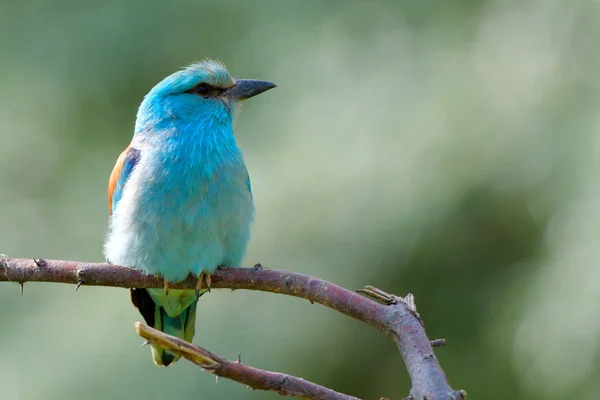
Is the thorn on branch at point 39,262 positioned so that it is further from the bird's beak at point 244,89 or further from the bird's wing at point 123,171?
the bird's beak at point 244,89

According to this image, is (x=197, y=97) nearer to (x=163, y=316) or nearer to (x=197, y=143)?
(x=197, y=143)

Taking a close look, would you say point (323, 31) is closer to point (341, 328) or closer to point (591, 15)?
point (591, 15)

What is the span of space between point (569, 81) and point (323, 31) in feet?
6.25

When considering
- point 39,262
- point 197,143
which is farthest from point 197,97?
point 39,262

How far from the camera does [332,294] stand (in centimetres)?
278

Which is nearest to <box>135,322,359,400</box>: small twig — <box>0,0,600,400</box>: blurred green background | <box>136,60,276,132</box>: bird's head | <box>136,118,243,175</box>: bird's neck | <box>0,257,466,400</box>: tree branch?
<box>0,257,466,400</box>: tree branch

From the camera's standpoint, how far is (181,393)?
4672 millimetres

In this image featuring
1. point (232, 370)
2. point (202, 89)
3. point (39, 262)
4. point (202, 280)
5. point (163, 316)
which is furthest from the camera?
point (202, 89)

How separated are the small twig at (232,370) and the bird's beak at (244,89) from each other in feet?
7.46

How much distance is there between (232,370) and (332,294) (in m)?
0.61

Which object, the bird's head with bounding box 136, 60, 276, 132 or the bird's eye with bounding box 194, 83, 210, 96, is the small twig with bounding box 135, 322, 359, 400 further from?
the bird's eye with bounding box 194, 83, 210, 96

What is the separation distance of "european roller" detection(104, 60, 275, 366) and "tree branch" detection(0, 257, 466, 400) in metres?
0.17

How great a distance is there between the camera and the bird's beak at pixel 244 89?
173 inches

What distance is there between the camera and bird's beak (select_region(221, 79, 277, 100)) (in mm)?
4383
